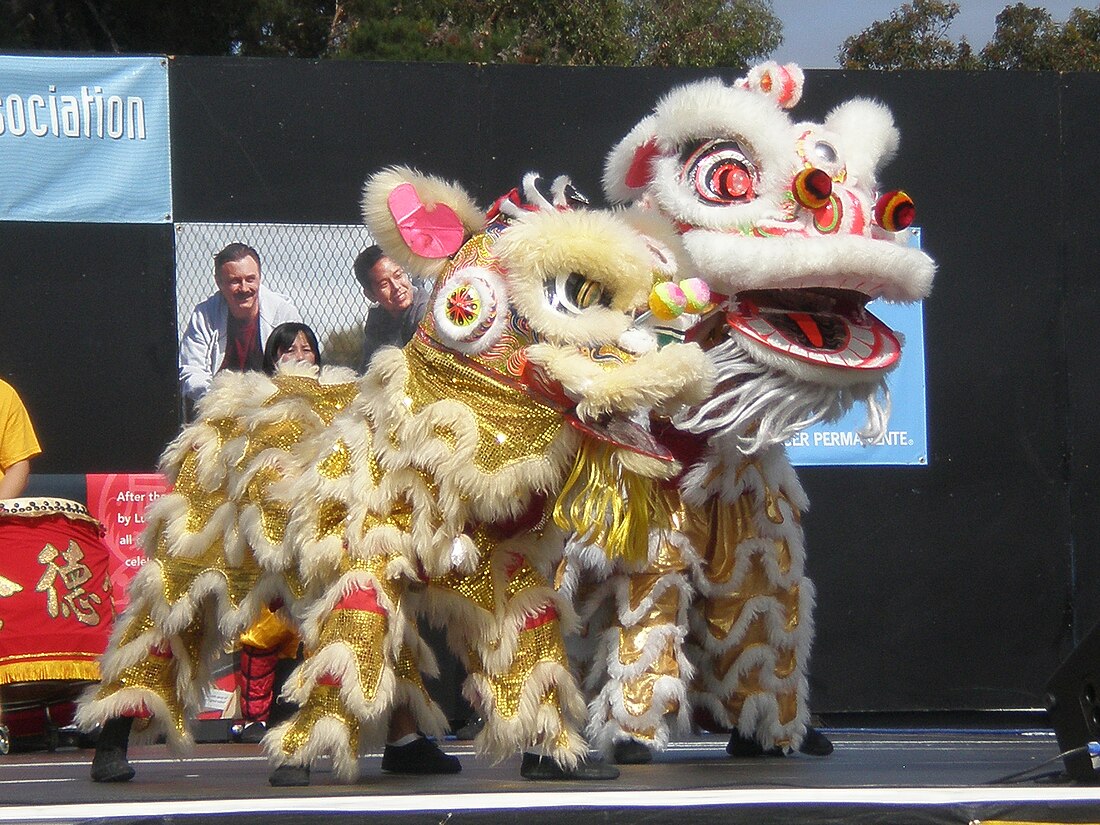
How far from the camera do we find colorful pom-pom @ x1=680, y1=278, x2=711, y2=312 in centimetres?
371

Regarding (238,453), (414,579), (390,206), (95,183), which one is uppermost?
(95,183)

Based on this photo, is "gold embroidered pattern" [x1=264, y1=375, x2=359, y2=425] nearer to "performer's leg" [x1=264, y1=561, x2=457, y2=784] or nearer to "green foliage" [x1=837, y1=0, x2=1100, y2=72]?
"performer's leg" [x1=264, y1=561, x2=457, y2=784]

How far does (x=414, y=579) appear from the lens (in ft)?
12.1

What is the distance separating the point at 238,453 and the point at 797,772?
1.60 m

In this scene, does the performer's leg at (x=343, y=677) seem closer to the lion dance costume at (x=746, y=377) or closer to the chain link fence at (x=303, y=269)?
the lion dance costume at (x=746, y=377)

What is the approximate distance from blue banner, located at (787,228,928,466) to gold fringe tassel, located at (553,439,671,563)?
8.19ft

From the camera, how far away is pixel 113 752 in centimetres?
407

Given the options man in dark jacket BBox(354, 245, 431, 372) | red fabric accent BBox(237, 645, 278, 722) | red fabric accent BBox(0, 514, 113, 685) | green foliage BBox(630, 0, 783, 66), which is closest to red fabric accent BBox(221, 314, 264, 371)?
man in dark jacket BBox(354, 245, 431, 372)

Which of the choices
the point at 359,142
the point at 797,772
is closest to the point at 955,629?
the point at 797,772

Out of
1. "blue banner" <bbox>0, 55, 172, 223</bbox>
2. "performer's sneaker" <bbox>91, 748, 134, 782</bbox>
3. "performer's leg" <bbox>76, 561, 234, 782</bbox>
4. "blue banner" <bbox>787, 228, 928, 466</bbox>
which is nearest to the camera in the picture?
"performer's leg" <bbox>76, 561, 234, 782</bbox>

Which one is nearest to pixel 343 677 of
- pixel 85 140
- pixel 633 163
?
pixel 633 163

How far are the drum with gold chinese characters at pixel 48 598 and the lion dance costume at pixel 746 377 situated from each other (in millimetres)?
1735

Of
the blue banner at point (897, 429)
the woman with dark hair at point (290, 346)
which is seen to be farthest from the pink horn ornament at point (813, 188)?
the blue banner at point (897, 429)

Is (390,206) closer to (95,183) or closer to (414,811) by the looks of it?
(414,811)
